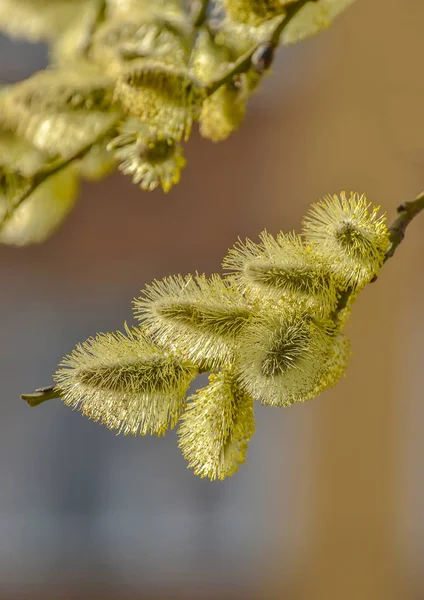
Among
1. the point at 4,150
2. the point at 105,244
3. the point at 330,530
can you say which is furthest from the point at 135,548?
the point at 4,150

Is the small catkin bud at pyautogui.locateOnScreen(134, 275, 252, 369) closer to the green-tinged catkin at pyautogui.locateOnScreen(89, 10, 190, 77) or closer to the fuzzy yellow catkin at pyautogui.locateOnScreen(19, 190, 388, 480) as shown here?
the fuzzy yellow catkin at pyautogui.locateOnScreen(19, 190, 388, 480)

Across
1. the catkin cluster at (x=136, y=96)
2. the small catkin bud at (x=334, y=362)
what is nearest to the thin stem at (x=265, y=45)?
the catkin cluster at (x=136, y=96)

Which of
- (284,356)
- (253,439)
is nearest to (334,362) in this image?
(284,356)

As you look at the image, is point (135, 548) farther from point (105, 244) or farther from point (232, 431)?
point (232, 431)

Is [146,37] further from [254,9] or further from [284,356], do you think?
[284,356]

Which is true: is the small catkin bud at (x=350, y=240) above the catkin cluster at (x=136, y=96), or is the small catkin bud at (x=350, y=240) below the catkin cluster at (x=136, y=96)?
below

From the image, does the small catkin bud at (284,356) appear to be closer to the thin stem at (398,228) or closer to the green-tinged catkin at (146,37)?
the thin stem at (398,228)

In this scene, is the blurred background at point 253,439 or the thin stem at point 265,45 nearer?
the thin stem at point 265,45
